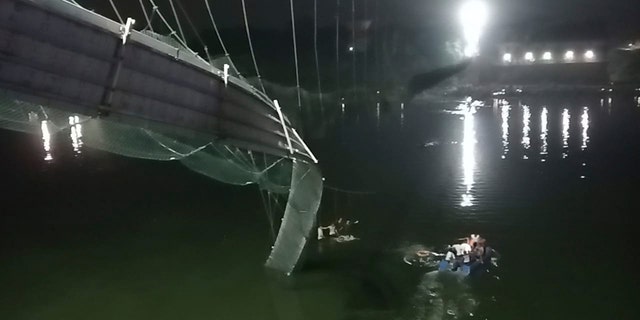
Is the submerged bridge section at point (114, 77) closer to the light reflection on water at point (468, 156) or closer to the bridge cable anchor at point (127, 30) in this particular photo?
the bridge cable anchor at point (127, 30)

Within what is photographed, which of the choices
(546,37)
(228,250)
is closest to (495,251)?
(228,250)

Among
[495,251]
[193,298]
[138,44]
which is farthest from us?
[495,251]

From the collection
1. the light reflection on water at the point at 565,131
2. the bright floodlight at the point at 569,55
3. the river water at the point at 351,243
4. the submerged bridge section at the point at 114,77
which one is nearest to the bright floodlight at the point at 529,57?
the bright floodlight at the point at 569,55

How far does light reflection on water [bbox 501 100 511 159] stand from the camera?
37.1 metres

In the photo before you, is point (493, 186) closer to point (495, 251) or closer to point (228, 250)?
point (495, 251)

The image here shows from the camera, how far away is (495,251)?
16.8 meters

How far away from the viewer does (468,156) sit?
3472cm

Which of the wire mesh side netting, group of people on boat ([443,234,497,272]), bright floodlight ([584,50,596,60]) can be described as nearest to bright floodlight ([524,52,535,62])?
bright floodlight ([584,50,596,60])

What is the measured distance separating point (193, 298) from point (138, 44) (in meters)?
8.05

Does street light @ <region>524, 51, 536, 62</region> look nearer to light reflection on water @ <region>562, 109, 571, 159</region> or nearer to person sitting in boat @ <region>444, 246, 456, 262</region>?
light reflection on water @ <region>562, 109, 571, 159</region>

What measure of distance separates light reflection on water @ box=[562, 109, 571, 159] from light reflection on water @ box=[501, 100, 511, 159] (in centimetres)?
325

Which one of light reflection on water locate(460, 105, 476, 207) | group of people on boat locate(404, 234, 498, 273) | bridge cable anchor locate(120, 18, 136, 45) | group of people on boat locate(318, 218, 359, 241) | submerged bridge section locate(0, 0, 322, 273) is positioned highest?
bridge cable anchor locate(120, 18, 136, 45)

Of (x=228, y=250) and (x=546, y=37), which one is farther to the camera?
(x=546, y=37)

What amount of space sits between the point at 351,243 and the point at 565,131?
31.3 meters
